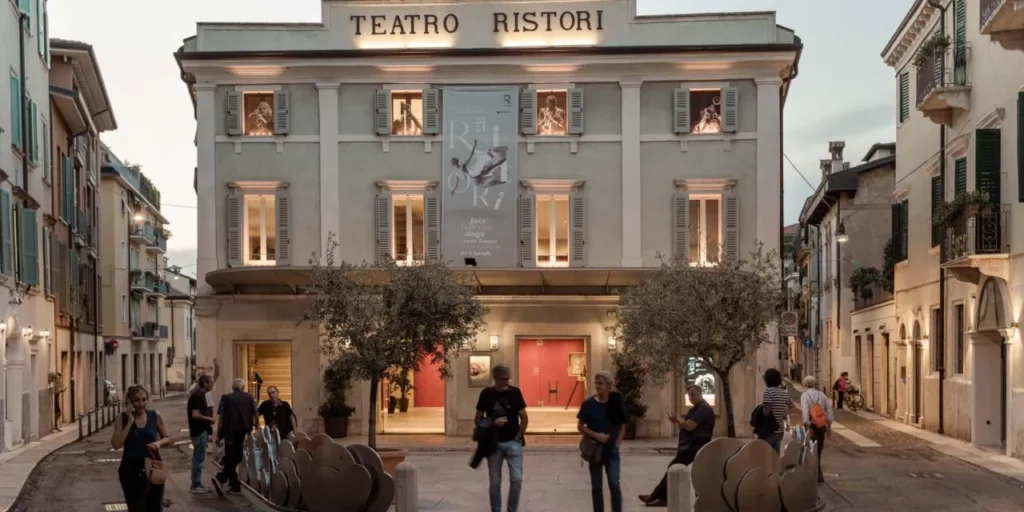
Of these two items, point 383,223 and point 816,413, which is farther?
point 383,223

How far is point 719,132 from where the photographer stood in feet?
92.6

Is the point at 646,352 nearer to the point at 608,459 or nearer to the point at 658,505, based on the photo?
the point at 658,505

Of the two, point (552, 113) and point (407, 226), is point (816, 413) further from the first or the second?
point (407, 226)

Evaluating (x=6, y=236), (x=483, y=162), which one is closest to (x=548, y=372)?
(x=483, y=162)

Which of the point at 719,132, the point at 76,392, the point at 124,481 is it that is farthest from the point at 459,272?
the point at 76,392

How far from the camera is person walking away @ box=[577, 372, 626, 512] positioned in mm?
13648

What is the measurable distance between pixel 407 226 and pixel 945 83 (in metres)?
12.7

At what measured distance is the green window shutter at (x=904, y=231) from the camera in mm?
32656

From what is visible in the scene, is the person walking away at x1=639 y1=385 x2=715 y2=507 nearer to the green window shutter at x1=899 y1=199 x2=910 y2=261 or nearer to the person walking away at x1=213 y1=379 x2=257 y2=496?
the person walking away at x1=213 y1=379 x2=257 y2=496

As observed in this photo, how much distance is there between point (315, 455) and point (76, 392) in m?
27.1

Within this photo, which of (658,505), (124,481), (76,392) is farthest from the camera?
(76,392)

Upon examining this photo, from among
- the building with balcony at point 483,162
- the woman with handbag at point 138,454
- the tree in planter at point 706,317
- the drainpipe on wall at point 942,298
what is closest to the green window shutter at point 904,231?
the drainpipe on wall at point 942,298

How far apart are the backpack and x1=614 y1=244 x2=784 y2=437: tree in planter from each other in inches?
166

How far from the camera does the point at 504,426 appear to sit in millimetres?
13359
